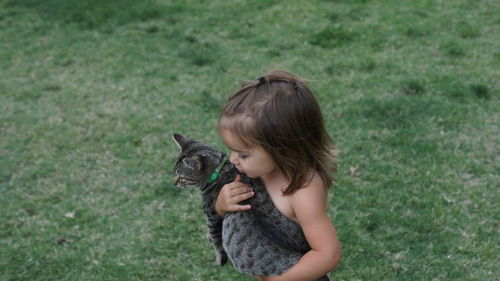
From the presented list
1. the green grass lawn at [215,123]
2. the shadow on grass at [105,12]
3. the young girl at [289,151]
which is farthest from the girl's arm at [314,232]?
the shadow on grass at [105,12]

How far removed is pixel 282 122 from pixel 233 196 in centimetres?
36

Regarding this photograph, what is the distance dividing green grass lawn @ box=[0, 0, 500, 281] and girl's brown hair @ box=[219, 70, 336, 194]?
1.54 meters

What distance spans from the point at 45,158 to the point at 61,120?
72 centimetres

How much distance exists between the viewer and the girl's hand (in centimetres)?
203

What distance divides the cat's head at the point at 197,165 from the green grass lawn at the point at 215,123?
1411 mm

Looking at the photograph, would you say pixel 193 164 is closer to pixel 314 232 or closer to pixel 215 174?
pixel 215 174

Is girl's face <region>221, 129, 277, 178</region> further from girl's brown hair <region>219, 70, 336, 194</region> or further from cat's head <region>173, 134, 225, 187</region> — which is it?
cat's head <region>173, 134, 225, 187</region>

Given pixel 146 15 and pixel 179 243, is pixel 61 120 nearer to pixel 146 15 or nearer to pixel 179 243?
pixel 179 243

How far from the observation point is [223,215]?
7.10 feet

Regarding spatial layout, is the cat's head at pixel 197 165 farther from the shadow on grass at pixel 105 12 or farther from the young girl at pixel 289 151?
the shadow on grass at pixel 105 12

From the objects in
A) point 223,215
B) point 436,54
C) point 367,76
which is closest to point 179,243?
point 223,215

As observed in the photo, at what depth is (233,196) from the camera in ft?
6.72

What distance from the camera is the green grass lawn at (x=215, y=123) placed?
3.58 metres

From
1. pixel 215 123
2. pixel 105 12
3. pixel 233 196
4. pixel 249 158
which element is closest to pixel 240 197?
pixel 233 196
